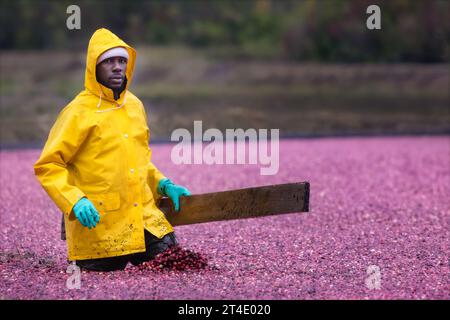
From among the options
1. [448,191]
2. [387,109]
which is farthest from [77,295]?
[387,109]

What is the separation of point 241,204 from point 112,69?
1.27 meters

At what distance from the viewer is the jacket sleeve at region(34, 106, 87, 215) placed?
561 centimetres

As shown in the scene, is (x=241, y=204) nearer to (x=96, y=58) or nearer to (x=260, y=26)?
(x=96, y=58)

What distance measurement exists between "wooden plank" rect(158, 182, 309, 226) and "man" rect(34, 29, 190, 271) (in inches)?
12.8

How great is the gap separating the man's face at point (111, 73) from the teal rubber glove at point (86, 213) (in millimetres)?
842

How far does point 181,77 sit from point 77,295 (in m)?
31.4

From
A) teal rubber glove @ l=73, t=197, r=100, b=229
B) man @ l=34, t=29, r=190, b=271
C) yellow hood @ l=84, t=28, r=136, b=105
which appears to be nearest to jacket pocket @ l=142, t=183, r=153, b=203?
man @ l=34, t=29, r=190, b=271

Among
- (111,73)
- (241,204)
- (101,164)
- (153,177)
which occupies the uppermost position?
(111,73)

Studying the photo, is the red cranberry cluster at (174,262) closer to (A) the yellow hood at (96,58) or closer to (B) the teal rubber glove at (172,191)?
(B) the teal rubber glove at (172,191)

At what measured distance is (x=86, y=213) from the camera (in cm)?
555

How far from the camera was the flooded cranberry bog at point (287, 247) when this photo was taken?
17.9 ft

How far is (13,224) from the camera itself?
860 centimetres

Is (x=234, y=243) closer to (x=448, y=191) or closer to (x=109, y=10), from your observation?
(x=448, y=191)

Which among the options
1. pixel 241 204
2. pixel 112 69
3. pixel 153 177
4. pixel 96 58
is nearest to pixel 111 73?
pixel 112 69
